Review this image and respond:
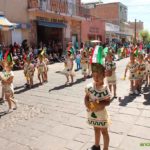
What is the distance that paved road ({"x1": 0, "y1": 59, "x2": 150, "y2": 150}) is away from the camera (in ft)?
15.5

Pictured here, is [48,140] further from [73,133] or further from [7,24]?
[7,24]

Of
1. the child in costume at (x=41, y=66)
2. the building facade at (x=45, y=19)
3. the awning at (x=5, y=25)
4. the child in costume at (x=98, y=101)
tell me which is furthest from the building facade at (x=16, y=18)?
the child in costume at (x=98, y=101)

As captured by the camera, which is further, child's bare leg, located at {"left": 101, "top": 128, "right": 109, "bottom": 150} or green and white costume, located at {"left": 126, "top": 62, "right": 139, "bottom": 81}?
green and white costume, located at {"left": 126, "top": 62, "right": 139, "bottom": 81}

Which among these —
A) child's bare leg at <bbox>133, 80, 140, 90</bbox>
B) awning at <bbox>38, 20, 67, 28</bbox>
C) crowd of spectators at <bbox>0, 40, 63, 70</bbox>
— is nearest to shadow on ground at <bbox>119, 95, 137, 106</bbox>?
child's bare leg at <bbox>133, 80, 140, 90</bbox>

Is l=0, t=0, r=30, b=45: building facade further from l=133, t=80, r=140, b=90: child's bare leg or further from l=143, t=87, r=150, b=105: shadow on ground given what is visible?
l=133, t=80, r=140, b=90: child's bare leg

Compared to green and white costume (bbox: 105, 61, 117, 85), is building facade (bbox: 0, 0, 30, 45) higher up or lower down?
higher up

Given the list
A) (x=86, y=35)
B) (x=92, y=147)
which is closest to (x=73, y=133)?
(x=92, y=147)

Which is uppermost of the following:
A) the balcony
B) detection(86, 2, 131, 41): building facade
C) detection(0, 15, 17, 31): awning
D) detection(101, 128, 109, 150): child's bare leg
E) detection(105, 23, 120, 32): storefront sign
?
detection(86, 2, 131, 41): building facade

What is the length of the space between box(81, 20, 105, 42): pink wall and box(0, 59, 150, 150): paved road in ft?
72.5

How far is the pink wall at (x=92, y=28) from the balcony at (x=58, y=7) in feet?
8.59

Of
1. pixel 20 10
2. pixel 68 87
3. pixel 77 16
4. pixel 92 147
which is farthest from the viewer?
pixel 77 16

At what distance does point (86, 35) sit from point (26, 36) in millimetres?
11658

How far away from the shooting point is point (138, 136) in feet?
16.2

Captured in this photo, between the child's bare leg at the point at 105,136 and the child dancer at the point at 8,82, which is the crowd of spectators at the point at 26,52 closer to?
the child dancer at the point at 8,82
